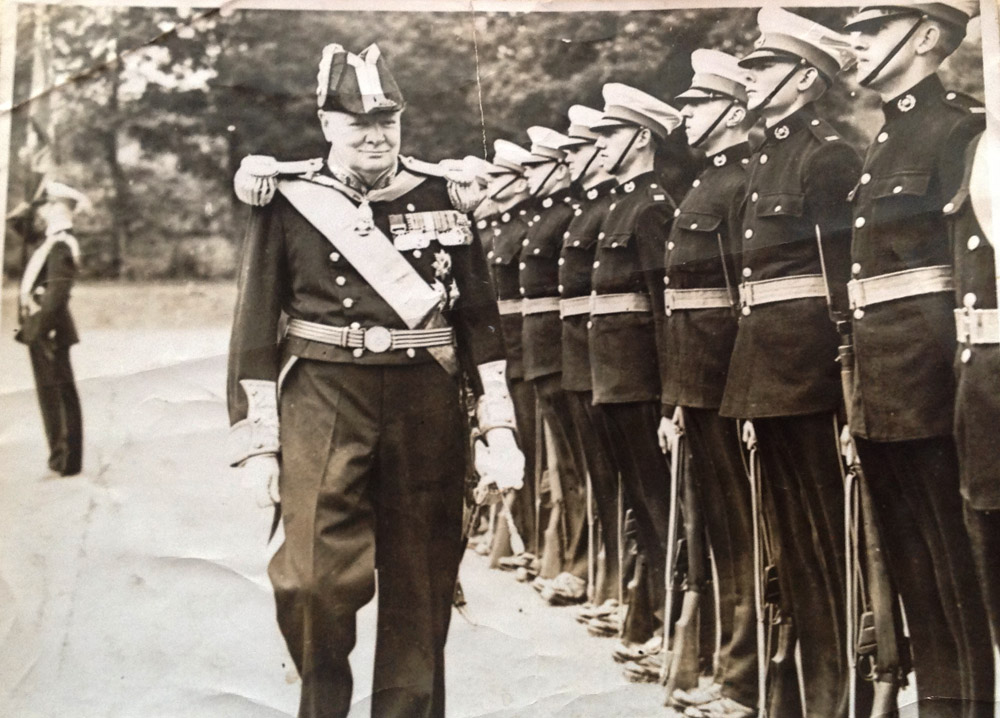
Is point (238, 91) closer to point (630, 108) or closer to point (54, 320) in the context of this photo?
point (54, 320)

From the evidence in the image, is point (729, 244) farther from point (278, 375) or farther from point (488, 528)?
point (278, 375)

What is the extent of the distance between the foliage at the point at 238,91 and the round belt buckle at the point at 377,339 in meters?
0.30

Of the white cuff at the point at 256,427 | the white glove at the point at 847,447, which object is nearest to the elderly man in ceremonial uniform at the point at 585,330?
the white glove at the point at 847,447

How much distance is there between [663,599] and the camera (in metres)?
1.71

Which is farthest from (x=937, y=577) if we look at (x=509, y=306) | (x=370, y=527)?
(x=370, y=527)

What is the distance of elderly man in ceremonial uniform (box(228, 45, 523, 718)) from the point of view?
5.32 feet

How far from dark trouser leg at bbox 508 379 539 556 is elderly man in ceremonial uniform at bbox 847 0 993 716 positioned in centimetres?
58

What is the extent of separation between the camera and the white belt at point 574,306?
177 cm

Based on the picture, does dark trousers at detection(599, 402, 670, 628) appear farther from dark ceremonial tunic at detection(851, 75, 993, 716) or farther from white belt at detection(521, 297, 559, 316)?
dark ceremonial tunic at detection(851, 75, 993, 716)

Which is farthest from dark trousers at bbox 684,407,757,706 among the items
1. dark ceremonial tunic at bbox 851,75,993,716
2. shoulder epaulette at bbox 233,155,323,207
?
shoulder epaulette at bbox 233,155,323,207

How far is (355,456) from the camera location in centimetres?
164

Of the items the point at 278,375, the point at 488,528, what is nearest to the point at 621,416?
the point at 488,528

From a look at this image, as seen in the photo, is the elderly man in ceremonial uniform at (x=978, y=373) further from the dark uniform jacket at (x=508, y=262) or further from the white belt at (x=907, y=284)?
the dark uniform jacket at (x=508, y=262)

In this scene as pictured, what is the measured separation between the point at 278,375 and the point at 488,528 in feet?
1.54
